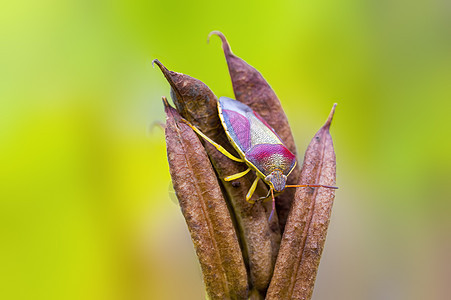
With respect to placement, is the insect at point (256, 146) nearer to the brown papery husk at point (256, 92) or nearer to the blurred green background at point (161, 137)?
the brown papery husk at point (256, 92)

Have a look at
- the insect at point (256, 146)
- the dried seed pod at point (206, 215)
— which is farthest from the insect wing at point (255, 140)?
the dried seed pod at point (206, 215)

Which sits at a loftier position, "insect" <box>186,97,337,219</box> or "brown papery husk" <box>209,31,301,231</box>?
"brown papery husk" <box>209,31,301,231</box>

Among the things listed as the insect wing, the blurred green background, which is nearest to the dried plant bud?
the insect wing

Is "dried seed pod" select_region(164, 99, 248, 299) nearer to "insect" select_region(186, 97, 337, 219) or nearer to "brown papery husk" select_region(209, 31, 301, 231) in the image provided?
"insect" select_region(186, 97, 337, 219)

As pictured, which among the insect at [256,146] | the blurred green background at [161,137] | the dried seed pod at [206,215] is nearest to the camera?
the dried seed pod at [206,215]

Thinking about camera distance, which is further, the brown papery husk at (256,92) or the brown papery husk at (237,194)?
the brown papery husk at (256,92)
